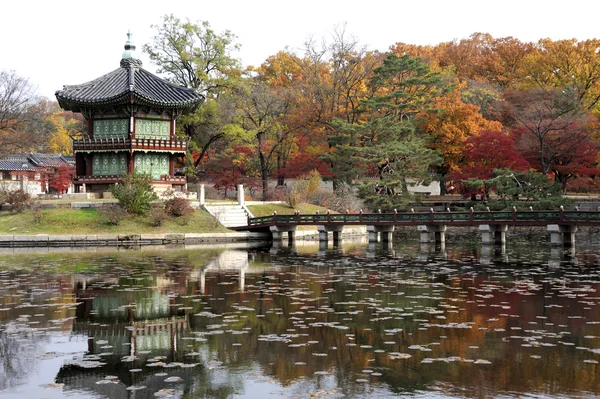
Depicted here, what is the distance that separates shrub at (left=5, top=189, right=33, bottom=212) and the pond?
17.9 meters

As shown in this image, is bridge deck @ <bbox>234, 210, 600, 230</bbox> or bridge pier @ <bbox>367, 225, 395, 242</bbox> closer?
bridge deck @ <bbox>234, 210, 600, 230</bbox>

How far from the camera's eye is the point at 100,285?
22.7 metres

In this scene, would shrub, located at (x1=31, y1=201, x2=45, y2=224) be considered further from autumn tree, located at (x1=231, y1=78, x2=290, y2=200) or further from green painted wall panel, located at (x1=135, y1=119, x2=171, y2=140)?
autumn tree, located at (x1=231, y1=78, x2=290, y2=200)

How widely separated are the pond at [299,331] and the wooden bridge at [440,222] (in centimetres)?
1131

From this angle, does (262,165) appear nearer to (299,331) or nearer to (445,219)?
(445,219)

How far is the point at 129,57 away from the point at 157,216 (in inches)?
728

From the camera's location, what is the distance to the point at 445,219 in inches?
1650

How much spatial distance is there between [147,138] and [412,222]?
74.7 ft

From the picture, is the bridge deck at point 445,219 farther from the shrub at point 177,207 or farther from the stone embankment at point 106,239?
the shrub at point 177,207

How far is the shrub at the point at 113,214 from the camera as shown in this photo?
43938mm

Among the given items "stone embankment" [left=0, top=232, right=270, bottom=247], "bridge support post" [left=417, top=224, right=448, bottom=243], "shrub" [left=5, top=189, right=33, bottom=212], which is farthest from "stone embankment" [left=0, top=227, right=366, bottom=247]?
"bridge support post" [left=417, top=224, right=448, bottom=243]

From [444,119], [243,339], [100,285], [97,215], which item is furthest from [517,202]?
[243,339]

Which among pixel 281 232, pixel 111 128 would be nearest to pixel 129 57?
pixel 111 128

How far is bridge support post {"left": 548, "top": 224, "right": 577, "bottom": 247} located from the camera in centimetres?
3912
